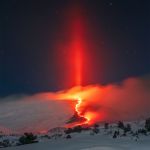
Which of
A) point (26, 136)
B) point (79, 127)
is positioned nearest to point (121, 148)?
point (26, 136)

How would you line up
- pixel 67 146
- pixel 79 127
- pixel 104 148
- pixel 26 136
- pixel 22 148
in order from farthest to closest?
pixel 79 127 → pixel 26 136 → pixel 22 148 → pixel 67 146 → pixel 104 148

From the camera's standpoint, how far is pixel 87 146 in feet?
70.9

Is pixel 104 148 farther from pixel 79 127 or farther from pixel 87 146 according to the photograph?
pixel 79 127

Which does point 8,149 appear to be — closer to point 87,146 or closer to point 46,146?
point 46,146

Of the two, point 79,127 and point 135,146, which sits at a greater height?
point 79,127

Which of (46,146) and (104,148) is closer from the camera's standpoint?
(104,148)

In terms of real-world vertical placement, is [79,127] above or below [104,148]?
above

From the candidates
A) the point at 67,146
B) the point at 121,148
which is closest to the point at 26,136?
the point at 67,146

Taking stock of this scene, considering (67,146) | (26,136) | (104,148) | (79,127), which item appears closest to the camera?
(104,148)

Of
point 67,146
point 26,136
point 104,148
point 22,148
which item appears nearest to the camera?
point 104,148

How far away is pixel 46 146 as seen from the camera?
23906mm

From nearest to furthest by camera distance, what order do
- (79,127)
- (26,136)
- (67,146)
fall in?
(67,146) < (26,136) < (79,127)

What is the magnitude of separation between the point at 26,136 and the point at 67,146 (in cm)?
1663

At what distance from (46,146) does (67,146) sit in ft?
6.51
